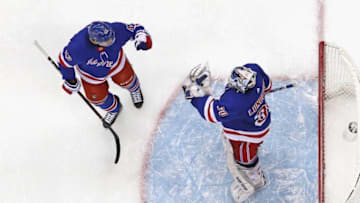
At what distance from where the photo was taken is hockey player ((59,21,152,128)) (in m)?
2.22

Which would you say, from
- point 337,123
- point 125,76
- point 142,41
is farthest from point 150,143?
point 337,123

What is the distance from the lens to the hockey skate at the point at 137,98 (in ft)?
9.68

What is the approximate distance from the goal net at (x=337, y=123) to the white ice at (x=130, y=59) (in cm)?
35

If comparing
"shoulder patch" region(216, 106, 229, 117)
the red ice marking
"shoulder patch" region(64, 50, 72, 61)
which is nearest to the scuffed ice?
the red ice marking

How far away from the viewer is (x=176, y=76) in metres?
3.18

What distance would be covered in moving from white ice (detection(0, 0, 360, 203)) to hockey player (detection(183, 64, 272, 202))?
785 mm

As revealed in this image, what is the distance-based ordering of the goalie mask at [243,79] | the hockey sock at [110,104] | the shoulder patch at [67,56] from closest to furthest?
the goalie mask at [243,79]
the shoulder patch at [67,56]
the hockey sock at [110,104]

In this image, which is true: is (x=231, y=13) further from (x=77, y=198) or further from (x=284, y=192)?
(x=77, y=198)

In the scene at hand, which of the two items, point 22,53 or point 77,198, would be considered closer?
point 77,198

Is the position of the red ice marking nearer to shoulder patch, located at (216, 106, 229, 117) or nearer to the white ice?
the white ice

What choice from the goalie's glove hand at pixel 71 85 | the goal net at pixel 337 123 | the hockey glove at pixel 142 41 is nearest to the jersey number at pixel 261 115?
the goal net at pixel 337 123

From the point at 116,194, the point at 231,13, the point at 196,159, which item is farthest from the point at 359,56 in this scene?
the point at 116,194

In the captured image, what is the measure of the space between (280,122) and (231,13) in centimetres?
111

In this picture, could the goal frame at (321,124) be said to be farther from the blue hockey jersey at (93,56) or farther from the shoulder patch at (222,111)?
the blue hockey jersey at (93,56)
